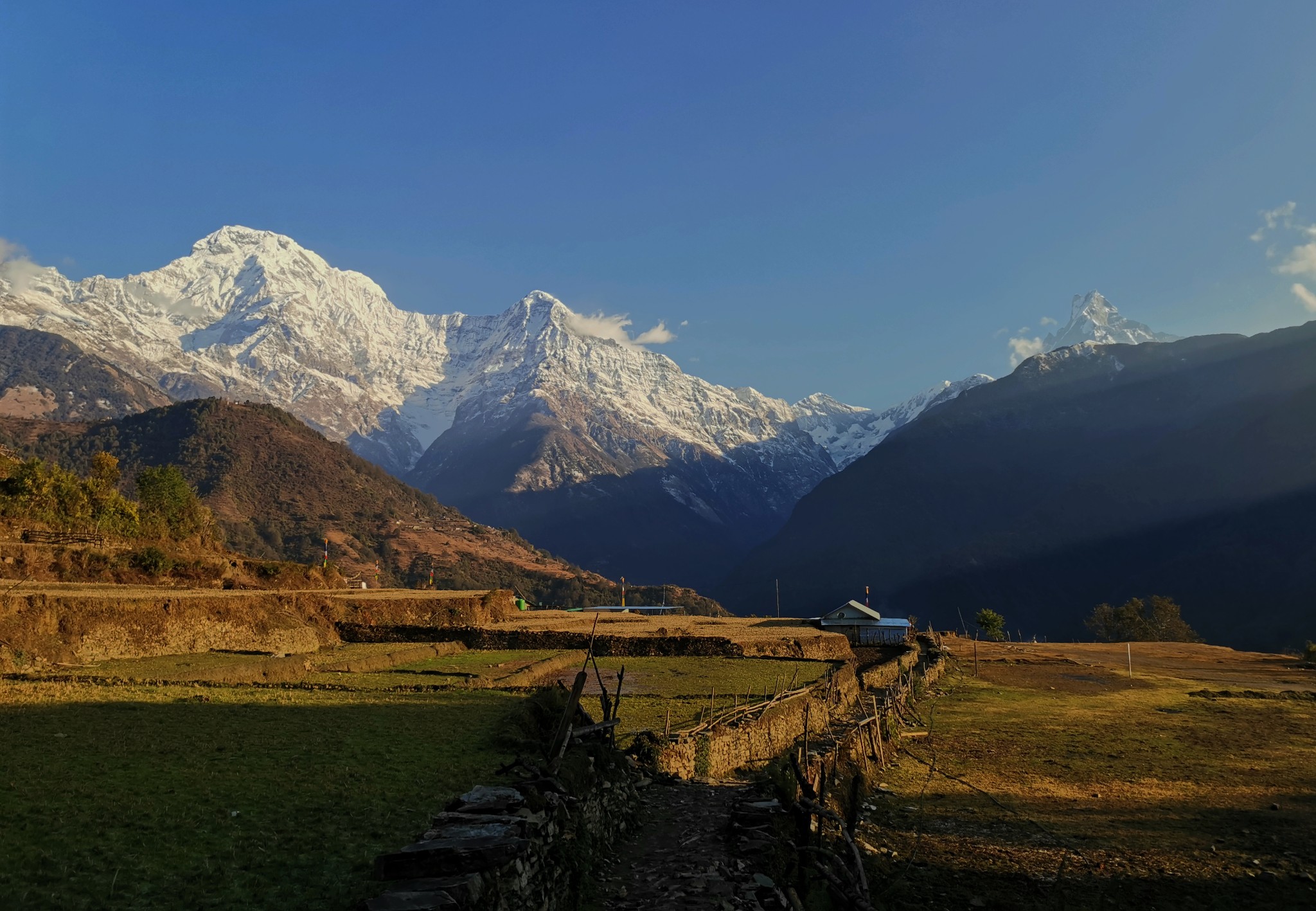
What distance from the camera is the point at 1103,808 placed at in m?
19.6

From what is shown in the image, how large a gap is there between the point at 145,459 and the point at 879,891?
7887 inches

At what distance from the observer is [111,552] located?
161ft

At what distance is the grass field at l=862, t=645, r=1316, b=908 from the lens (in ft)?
48.1

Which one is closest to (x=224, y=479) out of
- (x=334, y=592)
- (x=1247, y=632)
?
(x=334, y=592)

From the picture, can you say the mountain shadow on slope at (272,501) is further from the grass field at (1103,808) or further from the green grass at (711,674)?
the grass field at (1103,808)

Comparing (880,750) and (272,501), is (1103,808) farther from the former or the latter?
(272,501)

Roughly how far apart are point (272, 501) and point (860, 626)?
15613cm

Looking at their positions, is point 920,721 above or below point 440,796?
below

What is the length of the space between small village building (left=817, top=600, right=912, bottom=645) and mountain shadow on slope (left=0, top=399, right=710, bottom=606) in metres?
103

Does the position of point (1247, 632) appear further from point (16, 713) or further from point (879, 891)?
point (16, 713)

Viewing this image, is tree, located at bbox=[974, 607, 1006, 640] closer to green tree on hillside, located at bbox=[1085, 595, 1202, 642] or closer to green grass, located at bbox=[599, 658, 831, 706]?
green tree on hillside, located at bbox=[1085, 595, 1202, 642]

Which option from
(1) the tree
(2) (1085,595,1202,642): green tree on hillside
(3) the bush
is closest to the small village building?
(1) the tree

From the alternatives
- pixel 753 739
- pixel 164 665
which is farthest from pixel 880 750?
pixel 164 665

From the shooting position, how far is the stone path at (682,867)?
11.7 m
